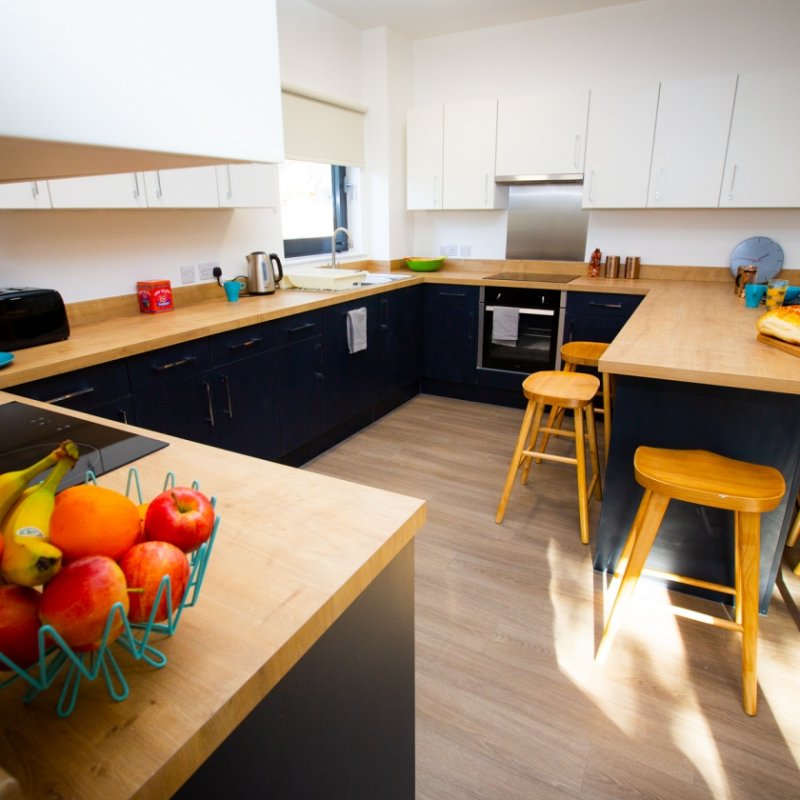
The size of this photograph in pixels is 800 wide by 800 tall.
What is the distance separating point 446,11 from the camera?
143 inches

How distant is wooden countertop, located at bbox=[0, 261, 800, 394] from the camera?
5.53 ft

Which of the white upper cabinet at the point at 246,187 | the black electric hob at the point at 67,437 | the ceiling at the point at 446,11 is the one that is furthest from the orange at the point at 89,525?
the ceiling at the point at 446,11

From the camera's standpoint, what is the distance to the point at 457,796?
4.51ft

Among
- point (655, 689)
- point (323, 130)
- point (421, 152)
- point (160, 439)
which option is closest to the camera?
point (160, 439)

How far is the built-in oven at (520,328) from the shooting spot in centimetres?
370

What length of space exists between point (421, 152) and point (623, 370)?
3.06 metres

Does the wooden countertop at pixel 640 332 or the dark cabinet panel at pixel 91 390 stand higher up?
the wooden countertop at pixel 640 332

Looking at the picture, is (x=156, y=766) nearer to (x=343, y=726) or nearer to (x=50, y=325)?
(x=343, y=726)

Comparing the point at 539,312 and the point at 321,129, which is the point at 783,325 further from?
the point at 321,129

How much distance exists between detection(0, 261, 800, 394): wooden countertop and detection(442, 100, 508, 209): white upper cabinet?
74 centimetres

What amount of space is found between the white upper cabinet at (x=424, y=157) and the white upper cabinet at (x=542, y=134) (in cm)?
46

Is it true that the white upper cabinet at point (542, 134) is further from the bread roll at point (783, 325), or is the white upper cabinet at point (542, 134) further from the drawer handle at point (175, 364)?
the drawer handle at point (175, 364)

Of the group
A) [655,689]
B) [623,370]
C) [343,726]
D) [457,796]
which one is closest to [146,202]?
[623,370]

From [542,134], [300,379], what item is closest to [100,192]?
[300,379]
